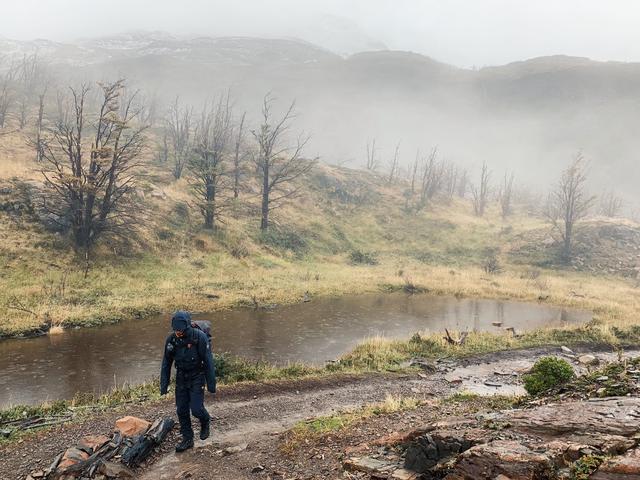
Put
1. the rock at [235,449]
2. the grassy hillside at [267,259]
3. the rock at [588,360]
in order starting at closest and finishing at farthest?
the rock at [235,449]
the rock at [588,360]
the grassy hillside at [267,259]

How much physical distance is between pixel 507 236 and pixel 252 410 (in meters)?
52.7

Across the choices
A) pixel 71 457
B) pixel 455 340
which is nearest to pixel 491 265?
pixel 455 340

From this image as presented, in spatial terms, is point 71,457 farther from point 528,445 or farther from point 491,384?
point 491,384

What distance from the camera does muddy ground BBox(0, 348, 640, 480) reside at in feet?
22.9

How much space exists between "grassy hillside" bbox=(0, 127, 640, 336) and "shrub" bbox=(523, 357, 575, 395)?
18.4m

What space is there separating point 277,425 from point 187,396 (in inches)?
95.6

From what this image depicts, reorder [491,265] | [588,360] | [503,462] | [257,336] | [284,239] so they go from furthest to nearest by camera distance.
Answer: [491,265], [284,239], [257,336], [588,360], [503,462]

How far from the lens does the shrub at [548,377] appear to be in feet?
29.6

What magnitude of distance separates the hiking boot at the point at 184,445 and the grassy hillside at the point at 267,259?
14416 mm

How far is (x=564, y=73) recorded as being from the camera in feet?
505

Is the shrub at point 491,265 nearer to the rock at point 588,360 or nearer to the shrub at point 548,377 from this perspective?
the rock at point 588,360

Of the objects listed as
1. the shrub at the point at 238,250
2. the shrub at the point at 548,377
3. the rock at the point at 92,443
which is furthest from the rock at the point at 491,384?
the shrub at the point at 238,250

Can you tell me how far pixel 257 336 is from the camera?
771 inches

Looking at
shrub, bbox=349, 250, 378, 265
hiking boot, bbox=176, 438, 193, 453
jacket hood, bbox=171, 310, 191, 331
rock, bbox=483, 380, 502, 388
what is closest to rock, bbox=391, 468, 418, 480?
hiking boot, bbox=176, 438, 193, 453
